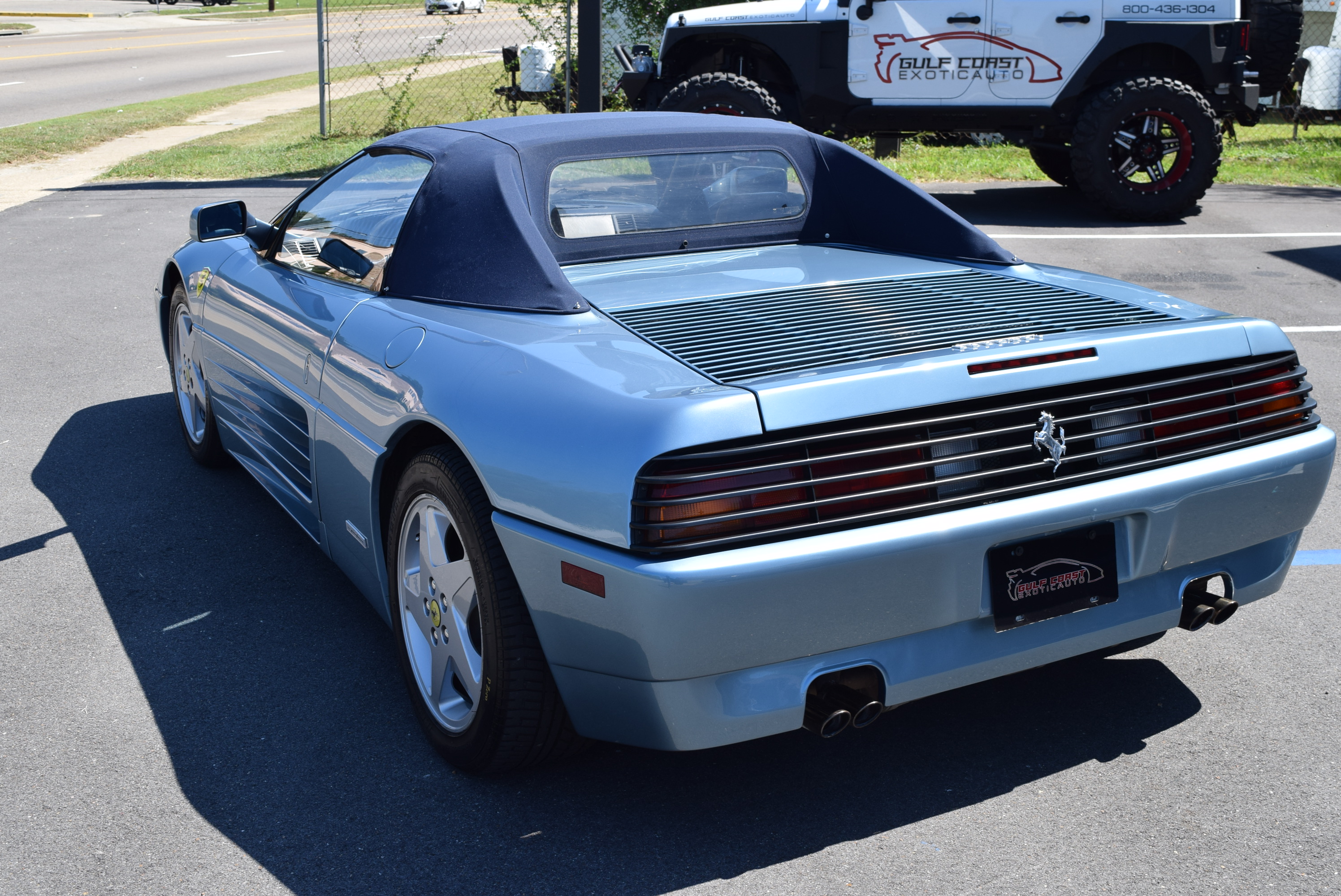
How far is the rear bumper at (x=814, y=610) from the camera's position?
7.59 feet

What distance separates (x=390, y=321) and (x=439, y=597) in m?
0.74

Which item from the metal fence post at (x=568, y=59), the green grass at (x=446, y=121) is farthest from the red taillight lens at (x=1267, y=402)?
the metal fence post at (x=568, y=59)

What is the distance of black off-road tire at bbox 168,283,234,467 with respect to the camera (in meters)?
4.83

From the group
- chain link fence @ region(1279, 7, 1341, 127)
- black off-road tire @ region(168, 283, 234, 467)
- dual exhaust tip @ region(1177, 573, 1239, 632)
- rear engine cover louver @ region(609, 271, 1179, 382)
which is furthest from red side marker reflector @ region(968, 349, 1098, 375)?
chain link fence @ region(1279, 7, 1341, 127)

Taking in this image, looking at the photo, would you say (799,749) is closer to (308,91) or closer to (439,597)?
(439,597)

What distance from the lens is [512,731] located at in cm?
269

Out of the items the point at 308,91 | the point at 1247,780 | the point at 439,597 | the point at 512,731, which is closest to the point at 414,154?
the point at 439,597

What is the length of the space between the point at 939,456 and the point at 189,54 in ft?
104

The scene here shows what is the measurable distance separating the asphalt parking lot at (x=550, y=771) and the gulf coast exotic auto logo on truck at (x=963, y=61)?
7.17m

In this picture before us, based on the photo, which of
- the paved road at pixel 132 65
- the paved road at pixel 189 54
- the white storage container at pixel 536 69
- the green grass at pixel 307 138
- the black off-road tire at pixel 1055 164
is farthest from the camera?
the paved road at pixel 132 65

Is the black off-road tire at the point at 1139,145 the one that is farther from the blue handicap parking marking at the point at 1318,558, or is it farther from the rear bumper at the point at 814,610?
the rear bumper at the point at 814,610

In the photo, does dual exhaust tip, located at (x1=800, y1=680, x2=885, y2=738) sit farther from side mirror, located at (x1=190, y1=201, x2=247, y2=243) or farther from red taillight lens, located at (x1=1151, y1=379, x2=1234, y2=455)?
side mirror, located at (x1=190, y1=201, x2=247, y2=243)

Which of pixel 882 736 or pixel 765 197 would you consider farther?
pixel 765 197

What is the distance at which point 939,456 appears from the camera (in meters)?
2.50
